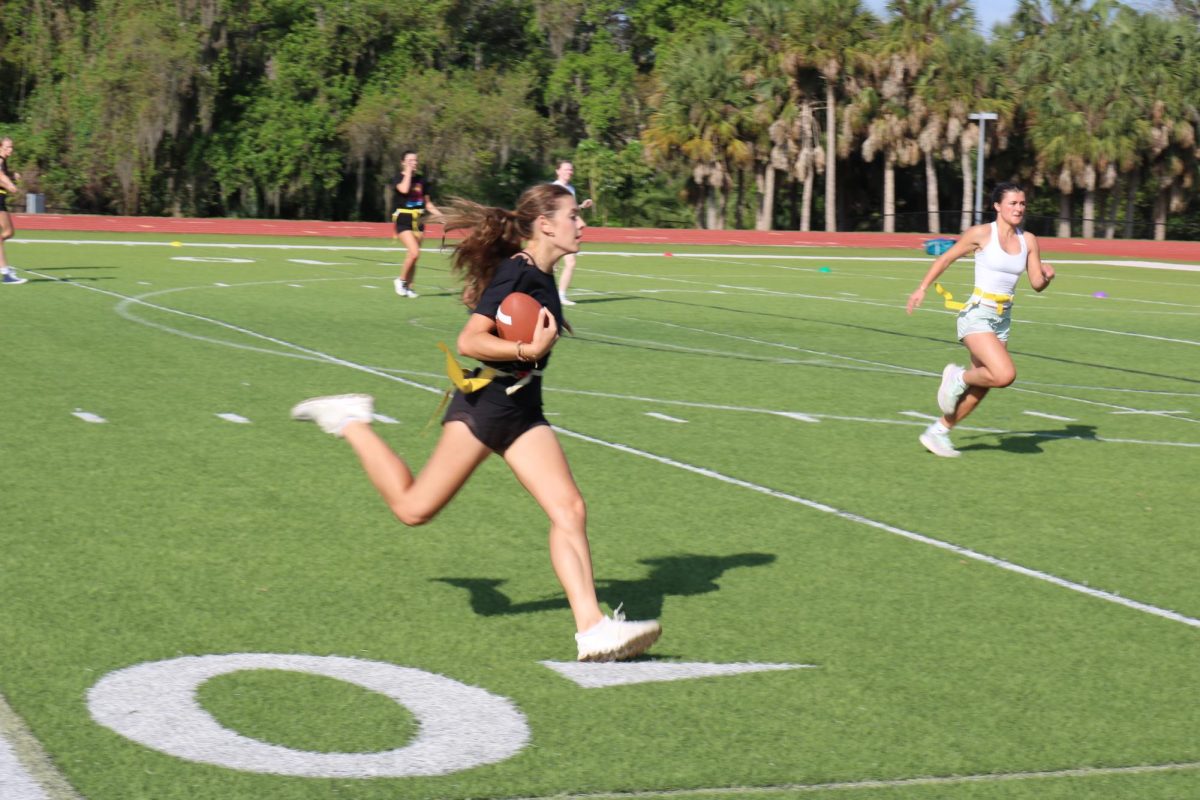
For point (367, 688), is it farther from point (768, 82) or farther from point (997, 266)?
point (768, 82)

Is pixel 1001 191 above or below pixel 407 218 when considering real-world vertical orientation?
above

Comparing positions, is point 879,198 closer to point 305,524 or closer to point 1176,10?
point 1176,10

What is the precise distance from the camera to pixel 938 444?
1127 centimetres

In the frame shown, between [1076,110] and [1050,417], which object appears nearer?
[1050,417]

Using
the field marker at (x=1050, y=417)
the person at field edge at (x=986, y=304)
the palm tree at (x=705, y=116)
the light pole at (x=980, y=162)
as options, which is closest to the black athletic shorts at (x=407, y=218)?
the field marker at (x=1050, y=417)

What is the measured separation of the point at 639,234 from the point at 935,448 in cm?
4165

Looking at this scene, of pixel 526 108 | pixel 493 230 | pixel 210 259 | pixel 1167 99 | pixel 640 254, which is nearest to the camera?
pixel 493 230

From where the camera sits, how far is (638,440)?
11.4 metres

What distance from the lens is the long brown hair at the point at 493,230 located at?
639 centimetres

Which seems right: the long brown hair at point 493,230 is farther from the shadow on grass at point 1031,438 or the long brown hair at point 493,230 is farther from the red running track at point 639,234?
the red running track at point 639,234

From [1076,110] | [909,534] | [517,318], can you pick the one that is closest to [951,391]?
[909,534]

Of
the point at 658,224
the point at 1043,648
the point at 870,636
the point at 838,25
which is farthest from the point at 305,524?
the point at 658,224

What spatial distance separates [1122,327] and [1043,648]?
17.1 metres

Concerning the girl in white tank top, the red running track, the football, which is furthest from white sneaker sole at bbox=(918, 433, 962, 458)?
the red running track
